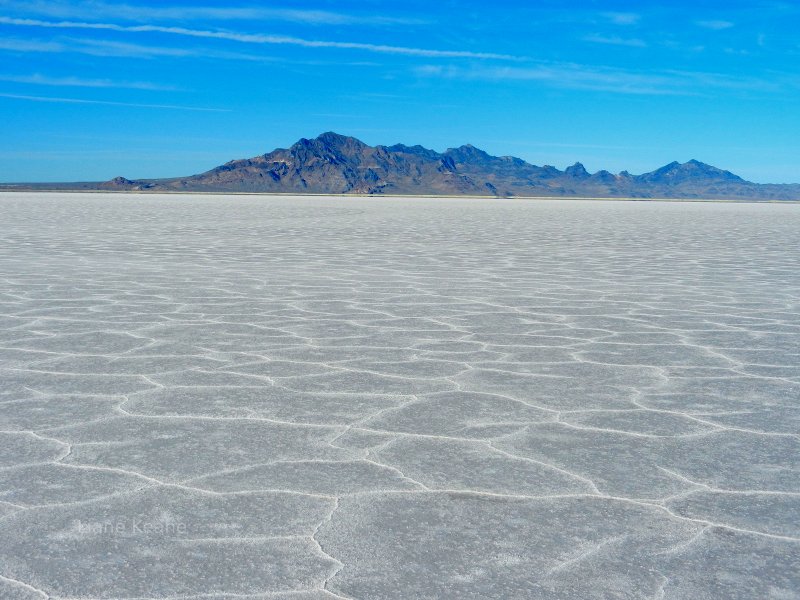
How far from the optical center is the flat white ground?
6.32 ft

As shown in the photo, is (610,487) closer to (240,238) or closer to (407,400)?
(407,400)

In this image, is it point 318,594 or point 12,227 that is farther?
point 12,227

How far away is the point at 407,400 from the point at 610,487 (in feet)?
3.63

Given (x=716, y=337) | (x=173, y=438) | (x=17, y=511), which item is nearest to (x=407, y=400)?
(x=173, y=438)

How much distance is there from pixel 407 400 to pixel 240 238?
11229mm

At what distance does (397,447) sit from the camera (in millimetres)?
2811

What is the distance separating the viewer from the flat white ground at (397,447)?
1.93m

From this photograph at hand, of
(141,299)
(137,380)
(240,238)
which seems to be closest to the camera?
(137,380)

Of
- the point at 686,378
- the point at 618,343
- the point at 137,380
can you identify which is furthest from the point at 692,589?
the point at 618,343

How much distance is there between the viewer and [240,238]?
1428 cm

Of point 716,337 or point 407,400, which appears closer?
point 407,400

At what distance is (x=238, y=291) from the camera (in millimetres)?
6727

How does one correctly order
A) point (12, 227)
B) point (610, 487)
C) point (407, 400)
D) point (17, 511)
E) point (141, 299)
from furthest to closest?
point (12, 227), point (141, 299), point (407, 400), point (610, 487), point (17, 511)

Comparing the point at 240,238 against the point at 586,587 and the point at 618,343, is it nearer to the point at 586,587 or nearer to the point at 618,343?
the point at 618,343
